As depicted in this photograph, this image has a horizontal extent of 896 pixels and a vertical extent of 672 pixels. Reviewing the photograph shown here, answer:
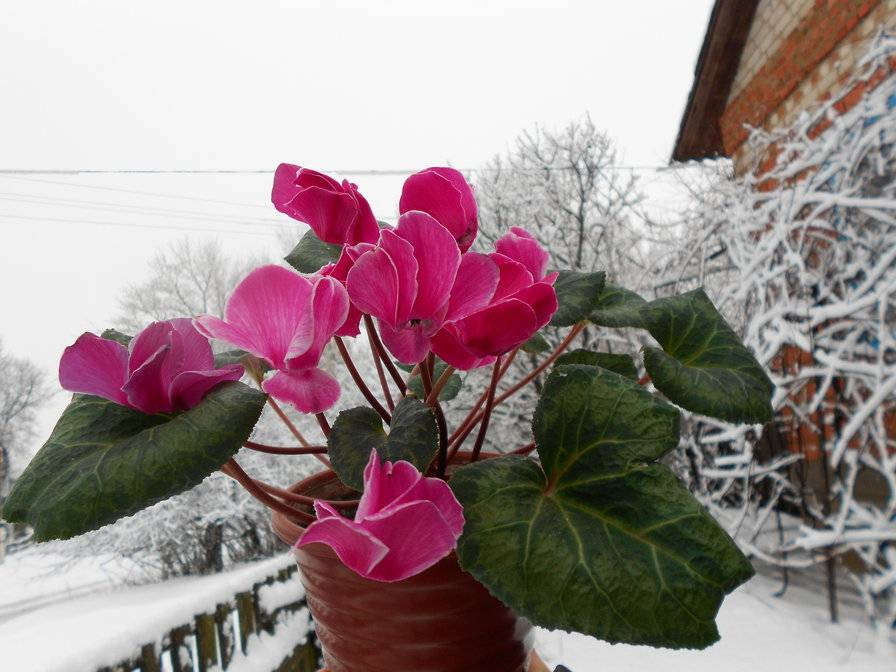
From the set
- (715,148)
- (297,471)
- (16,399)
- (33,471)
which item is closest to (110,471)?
(33,471)

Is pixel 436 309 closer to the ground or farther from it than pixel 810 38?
closer to the ground

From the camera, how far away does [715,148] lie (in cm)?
498

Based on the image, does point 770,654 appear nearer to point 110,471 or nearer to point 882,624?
point 882,624

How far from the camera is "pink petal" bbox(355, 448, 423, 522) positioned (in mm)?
279

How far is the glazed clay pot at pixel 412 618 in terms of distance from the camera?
0.41 meters

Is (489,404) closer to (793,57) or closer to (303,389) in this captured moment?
(303,389)

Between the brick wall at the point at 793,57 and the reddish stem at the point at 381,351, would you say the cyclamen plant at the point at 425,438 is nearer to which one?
the reddish stem at the point at 381,351

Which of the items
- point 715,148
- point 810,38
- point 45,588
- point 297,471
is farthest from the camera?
point 45,588

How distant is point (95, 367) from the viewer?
34 cm

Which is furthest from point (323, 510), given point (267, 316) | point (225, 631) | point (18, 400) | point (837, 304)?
point (18, 400)

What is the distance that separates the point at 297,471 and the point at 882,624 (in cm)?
575

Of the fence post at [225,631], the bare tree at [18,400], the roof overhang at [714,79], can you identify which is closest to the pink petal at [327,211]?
the fence post at [225,631]

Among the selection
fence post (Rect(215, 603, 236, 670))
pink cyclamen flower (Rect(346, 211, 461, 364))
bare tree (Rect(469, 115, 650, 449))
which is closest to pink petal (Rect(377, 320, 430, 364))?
pink cyclamen flower (Rect(346, 211, 461, 364))

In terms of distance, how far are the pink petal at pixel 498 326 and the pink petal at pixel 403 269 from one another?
4cm
